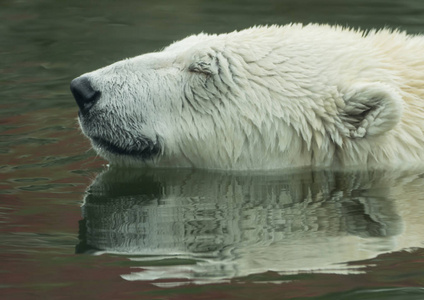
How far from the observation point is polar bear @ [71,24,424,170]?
5055mm

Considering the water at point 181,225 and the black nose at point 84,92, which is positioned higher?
the black nose at point 84,92

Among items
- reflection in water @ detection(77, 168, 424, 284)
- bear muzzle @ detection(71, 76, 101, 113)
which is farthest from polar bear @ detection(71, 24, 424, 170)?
reflection in water @ detection(77, 168, 424, 284)

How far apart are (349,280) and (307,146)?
1.65 m

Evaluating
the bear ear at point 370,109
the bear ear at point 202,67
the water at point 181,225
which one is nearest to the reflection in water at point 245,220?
the water at point 181,225

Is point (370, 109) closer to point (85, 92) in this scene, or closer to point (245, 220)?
point (245, 220)

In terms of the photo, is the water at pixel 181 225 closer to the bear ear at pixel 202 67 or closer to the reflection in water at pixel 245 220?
the reflection in water at pixel 245 220

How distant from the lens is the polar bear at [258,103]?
199 inches

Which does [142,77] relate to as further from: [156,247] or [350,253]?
[350,253]

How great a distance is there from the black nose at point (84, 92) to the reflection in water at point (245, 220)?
1.68 feet

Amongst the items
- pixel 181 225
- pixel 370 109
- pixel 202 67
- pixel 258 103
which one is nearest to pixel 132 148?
pixel 202 67

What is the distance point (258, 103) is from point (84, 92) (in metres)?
1.03

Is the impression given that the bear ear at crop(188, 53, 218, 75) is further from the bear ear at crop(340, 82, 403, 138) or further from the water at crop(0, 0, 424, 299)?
the bear ear at crop(340, 82, 403, 138)

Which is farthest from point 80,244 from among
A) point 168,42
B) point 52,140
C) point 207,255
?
point 168,42

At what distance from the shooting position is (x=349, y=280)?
11.9 ft
